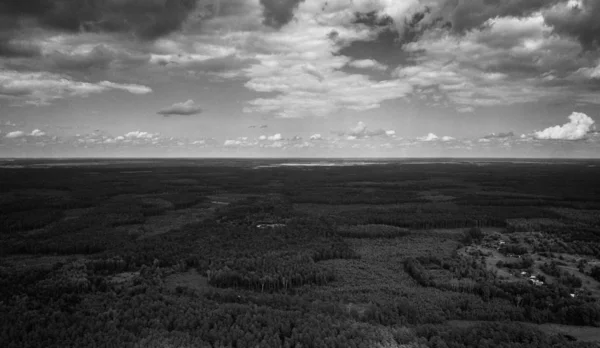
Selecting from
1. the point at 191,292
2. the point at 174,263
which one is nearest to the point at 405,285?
the point at 191,292

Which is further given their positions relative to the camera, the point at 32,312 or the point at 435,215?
the point at 435,215

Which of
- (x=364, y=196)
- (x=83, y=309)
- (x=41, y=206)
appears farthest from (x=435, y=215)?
(x=41, y=206)

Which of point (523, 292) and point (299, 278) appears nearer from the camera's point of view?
point (523, 292)

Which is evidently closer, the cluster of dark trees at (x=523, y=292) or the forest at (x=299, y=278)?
the forest at (x=299, y=278)

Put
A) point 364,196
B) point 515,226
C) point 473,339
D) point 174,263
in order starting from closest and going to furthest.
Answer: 1. point 473,339
2. point 174,263
3. point 515,226
4. point 364,196

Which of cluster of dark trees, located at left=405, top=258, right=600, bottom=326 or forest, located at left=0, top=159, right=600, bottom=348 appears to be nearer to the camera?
forest, located at left=0, top=159, right=600, bottom=348

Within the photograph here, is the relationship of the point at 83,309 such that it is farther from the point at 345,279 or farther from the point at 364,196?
the point at 364,196

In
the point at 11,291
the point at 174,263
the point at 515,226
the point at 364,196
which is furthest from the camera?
the point at 364,196

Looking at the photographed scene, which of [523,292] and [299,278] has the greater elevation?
[523,292]
